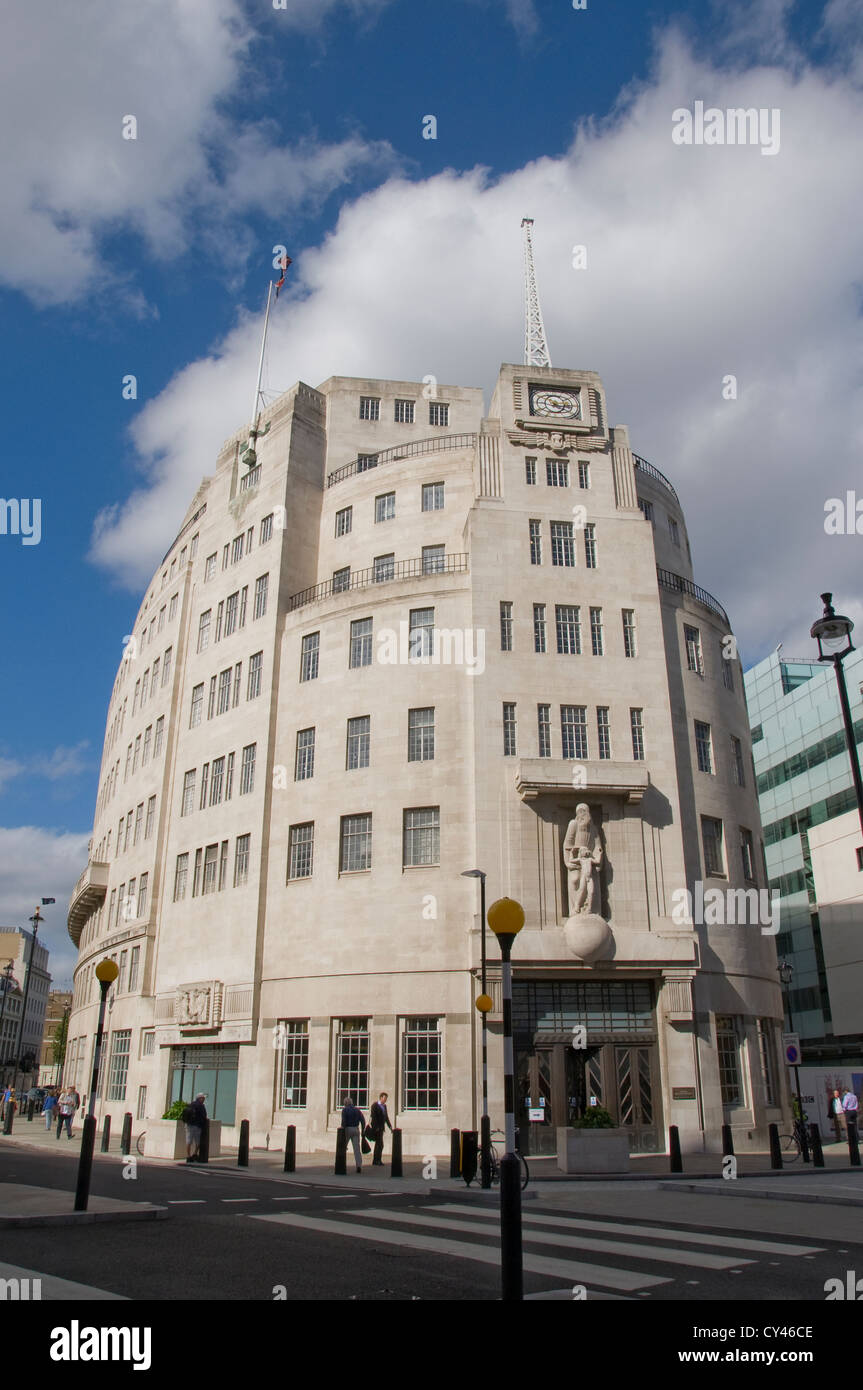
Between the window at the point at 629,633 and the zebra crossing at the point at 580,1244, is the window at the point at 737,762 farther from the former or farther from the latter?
the zebra crossing at the point at 580,1244

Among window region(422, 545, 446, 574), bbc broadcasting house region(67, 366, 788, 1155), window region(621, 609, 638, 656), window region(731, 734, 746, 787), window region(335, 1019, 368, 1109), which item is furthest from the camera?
window region(422, 545, 446, 574)

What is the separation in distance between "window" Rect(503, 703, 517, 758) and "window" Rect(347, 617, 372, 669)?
19.3 ft

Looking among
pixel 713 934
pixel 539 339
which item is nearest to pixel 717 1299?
pixel 713 934

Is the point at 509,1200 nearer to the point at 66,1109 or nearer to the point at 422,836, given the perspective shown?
the point at 422,836

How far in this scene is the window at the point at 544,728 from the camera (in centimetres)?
3307

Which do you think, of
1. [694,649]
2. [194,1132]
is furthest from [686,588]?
[194,1132]

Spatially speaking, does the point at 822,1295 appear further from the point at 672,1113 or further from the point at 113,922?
the point at 113,922

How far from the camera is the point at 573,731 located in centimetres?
3359

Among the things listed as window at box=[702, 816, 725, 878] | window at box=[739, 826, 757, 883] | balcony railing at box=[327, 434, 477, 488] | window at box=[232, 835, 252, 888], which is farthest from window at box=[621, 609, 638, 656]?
window at box=[232, 835, 252, 888]

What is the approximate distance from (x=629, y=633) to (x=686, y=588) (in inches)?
232

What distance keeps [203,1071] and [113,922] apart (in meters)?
16.1

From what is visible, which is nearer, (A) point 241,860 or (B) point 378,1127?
(B) point 378,1127

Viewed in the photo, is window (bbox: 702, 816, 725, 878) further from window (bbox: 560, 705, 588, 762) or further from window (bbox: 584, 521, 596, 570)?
window (bbox: 584, 521, 596, 570)

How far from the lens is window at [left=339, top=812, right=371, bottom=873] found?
33938 millimetres
